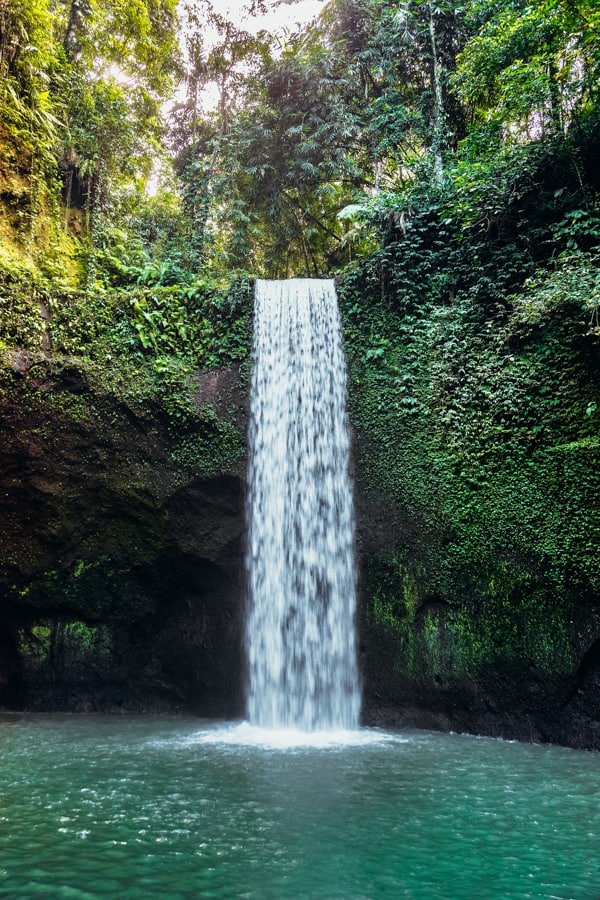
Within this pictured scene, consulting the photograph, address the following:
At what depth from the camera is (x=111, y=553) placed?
862 centimetres

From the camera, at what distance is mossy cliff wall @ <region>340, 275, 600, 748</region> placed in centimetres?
672

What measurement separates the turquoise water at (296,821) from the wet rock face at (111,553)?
2551 millimetres

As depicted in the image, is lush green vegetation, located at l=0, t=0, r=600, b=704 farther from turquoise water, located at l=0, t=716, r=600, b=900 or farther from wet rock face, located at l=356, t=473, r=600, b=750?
turquoise water, located at l=0, t=716, r=600, b=900

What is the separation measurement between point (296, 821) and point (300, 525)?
486cm

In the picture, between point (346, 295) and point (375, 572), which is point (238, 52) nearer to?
point (346, 295)

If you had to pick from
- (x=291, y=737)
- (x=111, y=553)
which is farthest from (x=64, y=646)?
(x=291, y=737)

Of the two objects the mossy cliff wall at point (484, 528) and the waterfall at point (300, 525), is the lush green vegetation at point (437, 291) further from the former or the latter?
the waterfall at point (300, 525)

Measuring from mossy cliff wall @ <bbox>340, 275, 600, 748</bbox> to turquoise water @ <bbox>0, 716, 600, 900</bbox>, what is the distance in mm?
967

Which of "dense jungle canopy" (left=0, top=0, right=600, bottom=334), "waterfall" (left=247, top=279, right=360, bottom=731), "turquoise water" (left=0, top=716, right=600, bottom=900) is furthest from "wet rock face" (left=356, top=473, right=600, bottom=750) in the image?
"dense jungle canopy" (left=0, top=0, right=600, bottom=334)

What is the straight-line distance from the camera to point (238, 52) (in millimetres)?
18672

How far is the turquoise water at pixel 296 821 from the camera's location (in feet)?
9.65

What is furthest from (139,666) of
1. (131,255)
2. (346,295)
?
(131,255)

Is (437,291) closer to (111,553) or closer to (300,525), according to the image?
(300,525)

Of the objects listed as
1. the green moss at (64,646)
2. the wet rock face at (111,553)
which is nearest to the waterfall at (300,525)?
the wet rock face at (111,553)
